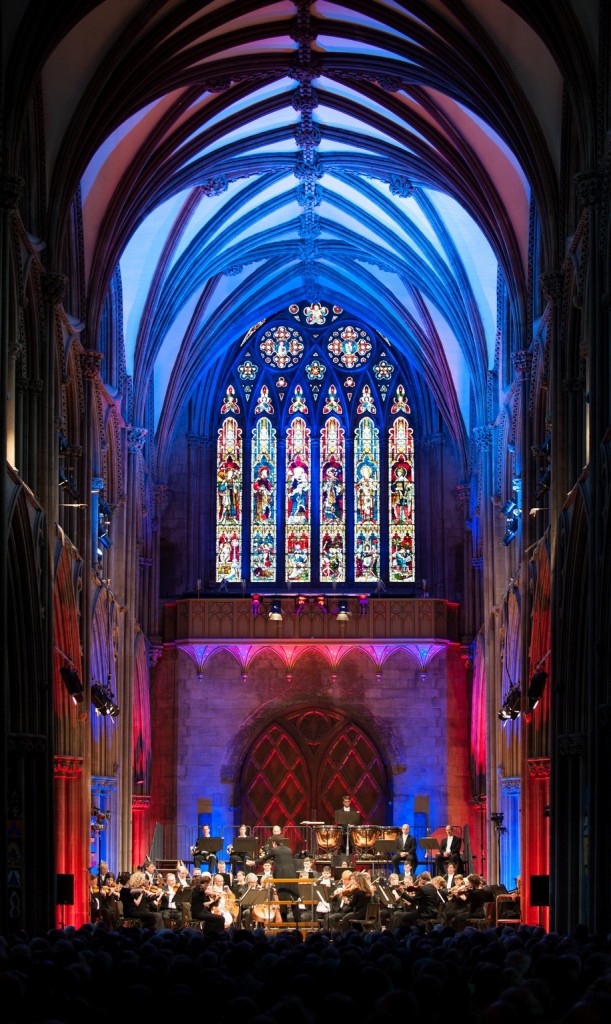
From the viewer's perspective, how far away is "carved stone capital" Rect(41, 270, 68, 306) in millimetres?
25094

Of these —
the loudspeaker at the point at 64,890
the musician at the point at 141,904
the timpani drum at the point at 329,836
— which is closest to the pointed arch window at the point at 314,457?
the timpani drum at the point at 329,836

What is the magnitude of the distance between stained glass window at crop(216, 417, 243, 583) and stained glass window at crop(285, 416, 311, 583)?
1419 mm

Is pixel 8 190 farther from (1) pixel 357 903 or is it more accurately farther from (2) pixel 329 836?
(2) pixel 329 836

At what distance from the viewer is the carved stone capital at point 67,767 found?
26453 millimetres

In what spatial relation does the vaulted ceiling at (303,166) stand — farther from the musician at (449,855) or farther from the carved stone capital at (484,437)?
the musician at (449,855)

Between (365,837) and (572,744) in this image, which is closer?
(572,744)

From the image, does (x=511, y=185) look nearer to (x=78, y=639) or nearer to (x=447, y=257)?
(x=447, y=257)

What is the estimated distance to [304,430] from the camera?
142ft

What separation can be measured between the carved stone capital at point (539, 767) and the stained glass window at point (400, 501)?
1513 cm

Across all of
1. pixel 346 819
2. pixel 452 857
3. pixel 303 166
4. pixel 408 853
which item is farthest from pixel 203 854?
pixel 303 166

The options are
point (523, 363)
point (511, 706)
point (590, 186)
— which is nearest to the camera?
point (590, 186)

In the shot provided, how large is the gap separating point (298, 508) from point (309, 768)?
24.5ft

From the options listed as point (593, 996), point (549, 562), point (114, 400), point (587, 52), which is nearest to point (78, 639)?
point (114, 400)

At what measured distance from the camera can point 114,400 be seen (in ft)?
108
